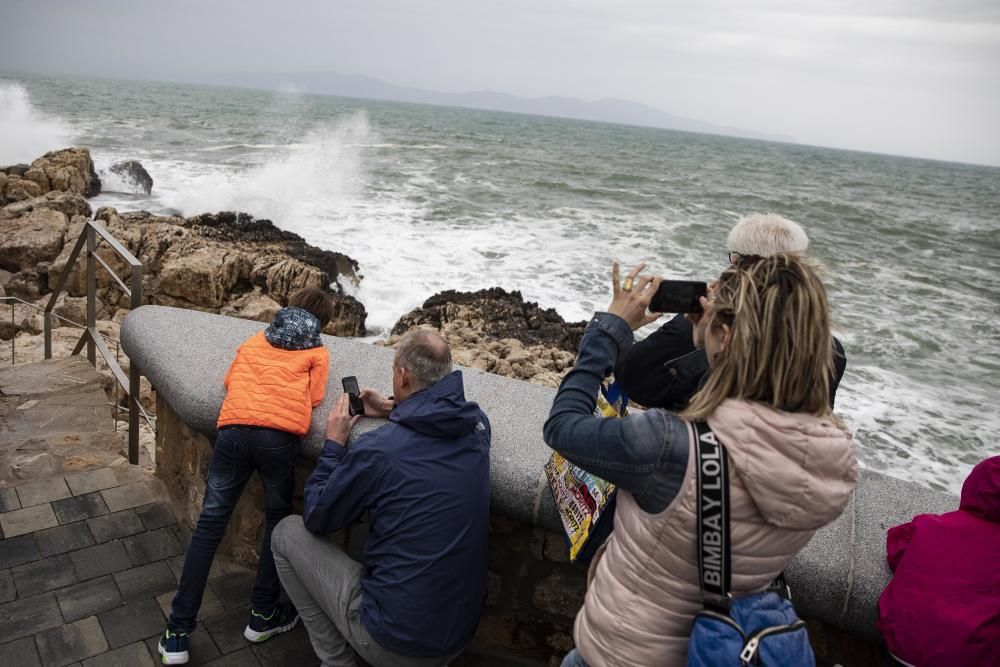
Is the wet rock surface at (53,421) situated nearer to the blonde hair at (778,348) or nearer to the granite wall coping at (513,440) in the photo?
the granite wall coping at (513,440)

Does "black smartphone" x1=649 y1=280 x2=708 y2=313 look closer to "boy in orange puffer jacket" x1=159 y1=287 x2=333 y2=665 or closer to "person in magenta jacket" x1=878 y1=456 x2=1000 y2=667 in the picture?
"person in magenta jacket" x1=878 y1=456 x2=1000 y2=667

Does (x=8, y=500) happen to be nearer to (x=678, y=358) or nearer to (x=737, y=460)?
(x=678, y=358)

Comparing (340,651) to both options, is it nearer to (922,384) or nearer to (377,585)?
(377,585)

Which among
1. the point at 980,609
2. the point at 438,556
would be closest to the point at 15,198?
the point at 438,556

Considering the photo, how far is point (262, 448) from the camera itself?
9.07ft

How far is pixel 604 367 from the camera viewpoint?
6.12ft

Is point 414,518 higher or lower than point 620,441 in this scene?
lower

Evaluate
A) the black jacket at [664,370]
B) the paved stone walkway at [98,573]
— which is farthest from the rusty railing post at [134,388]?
the black jacket at [664,370]

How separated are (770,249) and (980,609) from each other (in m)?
1.04

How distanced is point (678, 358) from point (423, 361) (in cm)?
77

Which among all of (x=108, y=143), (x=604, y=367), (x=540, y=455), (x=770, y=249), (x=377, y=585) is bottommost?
(x=108, y=143)

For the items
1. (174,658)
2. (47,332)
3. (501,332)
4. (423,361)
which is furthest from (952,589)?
(501,332)

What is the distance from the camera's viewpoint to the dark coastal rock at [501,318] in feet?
32.8

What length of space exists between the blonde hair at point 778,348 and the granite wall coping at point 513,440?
33.1 inches
